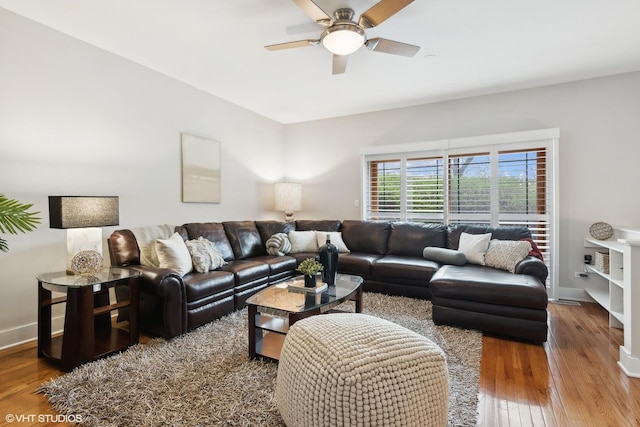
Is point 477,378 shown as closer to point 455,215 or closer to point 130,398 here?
point 130,398

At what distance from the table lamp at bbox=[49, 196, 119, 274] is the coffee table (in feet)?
4.50

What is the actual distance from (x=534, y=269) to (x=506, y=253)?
36 cm

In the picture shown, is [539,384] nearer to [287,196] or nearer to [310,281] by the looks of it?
[310,281]

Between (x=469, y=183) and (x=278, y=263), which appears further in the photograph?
(x=469, y=183)

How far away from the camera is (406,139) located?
16.2ft

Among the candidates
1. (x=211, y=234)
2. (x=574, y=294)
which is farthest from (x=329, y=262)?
(x=574, y=294)

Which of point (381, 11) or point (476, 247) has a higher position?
point (381, 11)

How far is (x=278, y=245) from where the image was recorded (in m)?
4.32

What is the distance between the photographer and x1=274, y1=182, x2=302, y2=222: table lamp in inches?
212

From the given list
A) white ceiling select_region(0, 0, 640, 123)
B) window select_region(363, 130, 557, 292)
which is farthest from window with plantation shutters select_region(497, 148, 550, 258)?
white ceiling select_region(0, 0, 640, 123)

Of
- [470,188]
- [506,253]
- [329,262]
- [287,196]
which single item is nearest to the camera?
[329,262]

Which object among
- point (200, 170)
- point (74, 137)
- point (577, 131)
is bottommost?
point (200, 170)

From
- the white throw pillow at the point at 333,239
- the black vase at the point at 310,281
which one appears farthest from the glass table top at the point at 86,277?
the white throw pillow at the point at 333,239

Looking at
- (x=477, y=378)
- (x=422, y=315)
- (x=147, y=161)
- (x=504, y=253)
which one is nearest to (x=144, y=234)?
(x=147, y=161)
